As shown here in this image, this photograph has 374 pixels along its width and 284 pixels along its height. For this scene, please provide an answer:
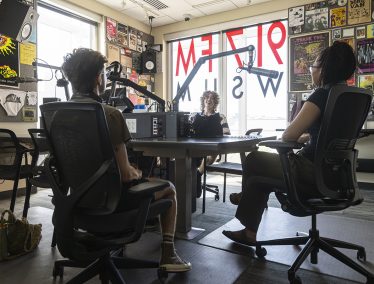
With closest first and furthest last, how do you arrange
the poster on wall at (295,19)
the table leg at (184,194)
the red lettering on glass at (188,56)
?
the table leg at (184,194), the poster on wall at (295,19), the red lettering on glass at (188,56)

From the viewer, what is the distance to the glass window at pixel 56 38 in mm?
4199

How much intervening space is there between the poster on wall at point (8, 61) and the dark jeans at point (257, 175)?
313 centimetres

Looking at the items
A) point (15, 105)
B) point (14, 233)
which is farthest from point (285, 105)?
point (14, 233)

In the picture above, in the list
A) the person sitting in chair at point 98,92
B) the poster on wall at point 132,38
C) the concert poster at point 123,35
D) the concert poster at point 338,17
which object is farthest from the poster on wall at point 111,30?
the person sitting in chair at point 98,92

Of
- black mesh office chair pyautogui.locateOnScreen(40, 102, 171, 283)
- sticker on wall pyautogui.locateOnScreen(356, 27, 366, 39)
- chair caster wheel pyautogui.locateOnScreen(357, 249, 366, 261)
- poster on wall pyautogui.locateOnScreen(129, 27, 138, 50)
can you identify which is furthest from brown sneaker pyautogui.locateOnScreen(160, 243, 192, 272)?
poster on wall pyautogui.locateOnScreen(129, 27, 138, 50)

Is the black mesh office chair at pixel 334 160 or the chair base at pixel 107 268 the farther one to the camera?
the black mesh office chair at pixel 334 160

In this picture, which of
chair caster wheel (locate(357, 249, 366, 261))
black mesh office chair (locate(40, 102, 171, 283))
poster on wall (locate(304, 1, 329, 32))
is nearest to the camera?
black mesh office chair (locate(40, 102, 171, 283))

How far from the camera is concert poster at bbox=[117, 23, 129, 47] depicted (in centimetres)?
525

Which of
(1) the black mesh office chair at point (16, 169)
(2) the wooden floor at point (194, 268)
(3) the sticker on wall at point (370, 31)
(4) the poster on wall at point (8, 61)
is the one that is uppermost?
(3) the sticker on wall at point (370, 31)

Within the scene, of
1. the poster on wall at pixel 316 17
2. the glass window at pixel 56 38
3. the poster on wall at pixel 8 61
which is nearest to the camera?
the poster on wall at pixel 8 61

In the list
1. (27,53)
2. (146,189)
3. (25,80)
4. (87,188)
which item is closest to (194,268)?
(146,189)

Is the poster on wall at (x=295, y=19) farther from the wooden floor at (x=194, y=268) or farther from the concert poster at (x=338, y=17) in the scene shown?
the wooden floor at (x=194, y=268)

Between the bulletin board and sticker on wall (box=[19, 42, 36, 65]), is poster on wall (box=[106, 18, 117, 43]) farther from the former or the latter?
the bulletin board

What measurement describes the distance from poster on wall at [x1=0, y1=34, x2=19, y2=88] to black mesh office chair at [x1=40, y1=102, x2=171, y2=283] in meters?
2.86
